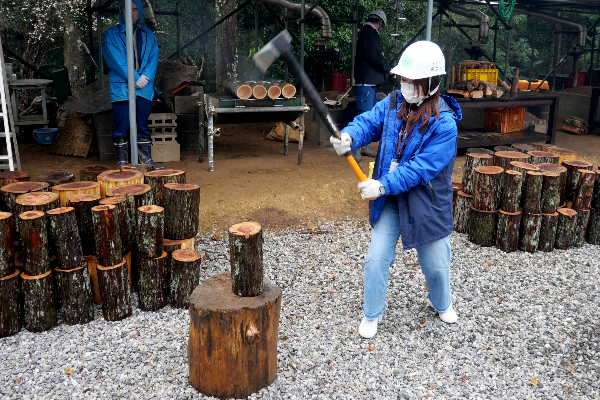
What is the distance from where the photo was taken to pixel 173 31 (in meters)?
20.3

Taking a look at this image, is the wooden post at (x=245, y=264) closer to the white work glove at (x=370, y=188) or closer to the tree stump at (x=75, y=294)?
the white work glove at (x=370, y=188)

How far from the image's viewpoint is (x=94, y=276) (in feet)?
11.9

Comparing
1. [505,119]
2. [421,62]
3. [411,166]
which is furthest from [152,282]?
[505,119]

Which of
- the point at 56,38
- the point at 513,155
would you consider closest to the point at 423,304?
the point at 513,155

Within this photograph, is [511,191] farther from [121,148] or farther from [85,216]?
[121,148]

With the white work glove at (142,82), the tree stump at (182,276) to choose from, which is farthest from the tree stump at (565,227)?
the white work glove at (142,82)

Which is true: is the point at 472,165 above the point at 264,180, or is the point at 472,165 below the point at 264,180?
above

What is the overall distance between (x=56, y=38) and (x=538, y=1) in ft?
46.6

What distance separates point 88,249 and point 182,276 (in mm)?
655

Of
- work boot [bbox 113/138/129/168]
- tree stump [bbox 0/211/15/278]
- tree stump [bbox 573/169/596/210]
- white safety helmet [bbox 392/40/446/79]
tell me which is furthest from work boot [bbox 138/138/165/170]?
tree stump [bbox 573/169/596/210]

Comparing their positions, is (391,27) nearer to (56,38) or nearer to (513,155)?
(56,38)

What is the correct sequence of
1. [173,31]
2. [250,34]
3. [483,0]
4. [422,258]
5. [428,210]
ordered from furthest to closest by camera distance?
[173,31]
[250,34]
[483,0]
[422,258]
[428,210]

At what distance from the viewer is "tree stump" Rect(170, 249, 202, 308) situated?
12.0 feet

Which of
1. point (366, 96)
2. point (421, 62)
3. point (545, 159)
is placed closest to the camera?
point (421, 62)
